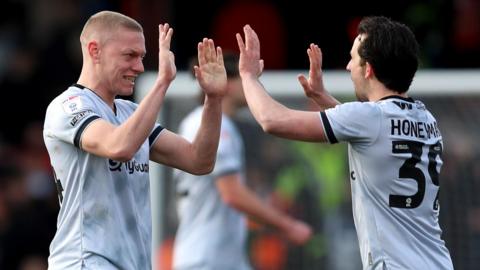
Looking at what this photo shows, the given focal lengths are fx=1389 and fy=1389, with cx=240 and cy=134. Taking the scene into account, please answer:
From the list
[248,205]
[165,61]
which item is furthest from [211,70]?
[248,205]

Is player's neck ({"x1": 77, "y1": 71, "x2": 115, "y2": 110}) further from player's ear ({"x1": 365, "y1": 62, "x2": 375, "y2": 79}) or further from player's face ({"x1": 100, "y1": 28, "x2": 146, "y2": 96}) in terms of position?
player's ear ({"x1": 365, "y1": 62, "x2": 375, "y2": 79})

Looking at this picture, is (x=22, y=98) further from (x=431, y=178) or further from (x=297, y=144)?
(x=431, y=178)

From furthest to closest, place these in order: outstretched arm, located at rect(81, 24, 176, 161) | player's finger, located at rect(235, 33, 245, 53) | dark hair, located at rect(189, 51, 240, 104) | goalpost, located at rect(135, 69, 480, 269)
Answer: goalpost, located at rect(135, 69, 480, 269) < dark hair, located at rect(189, 51, 240, 104) < player's finger, located at rect(235, 33, 245, 53) < outstretched arm, located at rect(81, 24, 176, 161)

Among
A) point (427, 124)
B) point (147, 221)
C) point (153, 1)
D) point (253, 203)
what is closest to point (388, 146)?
point (427, 124)

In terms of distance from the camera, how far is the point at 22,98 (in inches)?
546

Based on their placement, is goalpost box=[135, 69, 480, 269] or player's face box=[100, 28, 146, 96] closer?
player's face box=[100, 28, 146, 96]

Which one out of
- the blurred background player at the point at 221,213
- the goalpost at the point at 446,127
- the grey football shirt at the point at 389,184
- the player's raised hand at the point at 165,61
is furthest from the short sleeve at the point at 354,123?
the goalpost at the point at 446,127

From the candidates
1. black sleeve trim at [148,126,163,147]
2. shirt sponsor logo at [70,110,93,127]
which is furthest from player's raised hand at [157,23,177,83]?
black sleeve trim at [148,126,163,147]

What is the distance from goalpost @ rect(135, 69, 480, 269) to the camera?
11523 millimetres

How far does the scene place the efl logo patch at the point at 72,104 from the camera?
638cm

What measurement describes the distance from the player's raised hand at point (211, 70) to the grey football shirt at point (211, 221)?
251 cm

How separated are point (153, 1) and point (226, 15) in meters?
→ 0.73

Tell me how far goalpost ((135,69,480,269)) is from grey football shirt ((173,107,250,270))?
2.25 metres

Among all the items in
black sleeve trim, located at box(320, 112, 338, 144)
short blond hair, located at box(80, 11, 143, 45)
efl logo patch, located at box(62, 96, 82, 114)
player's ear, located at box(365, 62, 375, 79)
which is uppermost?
short blond hair, located at box(80, 11, 143, 45)
